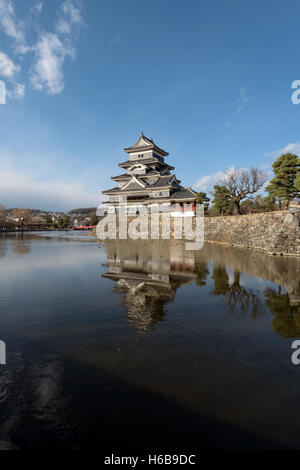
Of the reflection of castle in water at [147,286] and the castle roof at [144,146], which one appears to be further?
the castle roof at [144,146]

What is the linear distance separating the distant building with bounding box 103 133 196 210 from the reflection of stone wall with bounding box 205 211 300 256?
8764mm

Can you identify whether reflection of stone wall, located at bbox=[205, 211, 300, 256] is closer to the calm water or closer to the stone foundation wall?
the stone foundation wall

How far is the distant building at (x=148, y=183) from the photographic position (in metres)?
36.0

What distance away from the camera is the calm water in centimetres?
211

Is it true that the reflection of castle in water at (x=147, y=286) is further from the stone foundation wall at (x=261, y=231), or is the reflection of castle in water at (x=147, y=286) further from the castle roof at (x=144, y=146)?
the castle roof at (x=144, y=146)

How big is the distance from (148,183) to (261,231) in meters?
24.8

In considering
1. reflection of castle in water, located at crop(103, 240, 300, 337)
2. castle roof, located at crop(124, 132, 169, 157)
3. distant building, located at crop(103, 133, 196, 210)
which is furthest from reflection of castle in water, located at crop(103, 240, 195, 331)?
castle roof, located at crop(124, 132, 169, 157)

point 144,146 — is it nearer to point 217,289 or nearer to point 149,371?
point 217,289

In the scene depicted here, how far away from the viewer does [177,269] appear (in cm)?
1038

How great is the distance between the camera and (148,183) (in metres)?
39.9

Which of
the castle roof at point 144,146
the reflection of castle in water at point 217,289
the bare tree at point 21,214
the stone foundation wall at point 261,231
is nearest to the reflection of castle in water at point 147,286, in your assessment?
the reflection of castle in water at point 217,289

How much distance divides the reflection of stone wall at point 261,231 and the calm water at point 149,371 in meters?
10.6

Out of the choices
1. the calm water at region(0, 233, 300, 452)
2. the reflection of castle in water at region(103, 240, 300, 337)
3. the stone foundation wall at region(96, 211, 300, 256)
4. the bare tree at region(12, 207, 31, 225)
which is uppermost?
the bare tree at region(12, 207, 31, 225)
